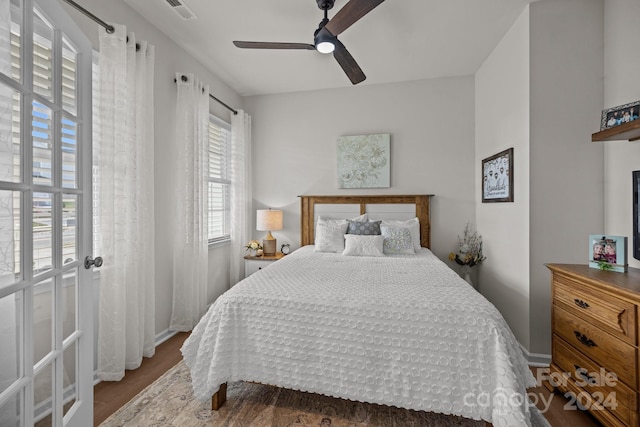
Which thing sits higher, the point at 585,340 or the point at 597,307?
the point at 597,307

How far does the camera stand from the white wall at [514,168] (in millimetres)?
2391

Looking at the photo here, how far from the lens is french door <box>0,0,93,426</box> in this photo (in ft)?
3.17

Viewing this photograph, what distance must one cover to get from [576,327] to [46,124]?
9.63 ft

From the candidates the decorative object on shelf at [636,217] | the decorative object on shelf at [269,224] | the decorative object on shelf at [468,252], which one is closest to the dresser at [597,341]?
the decorative object on shelf at [636,217]

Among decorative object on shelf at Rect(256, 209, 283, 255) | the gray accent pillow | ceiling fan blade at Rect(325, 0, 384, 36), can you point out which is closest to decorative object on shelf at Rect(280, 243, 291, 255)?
decorative object on shelf at Rect(256, 209, 283, 255)

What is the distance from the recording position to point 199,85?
2992 mm

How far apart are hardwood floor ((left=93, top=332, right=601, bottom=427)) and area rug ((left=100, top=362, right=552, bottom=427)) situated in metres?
0.09

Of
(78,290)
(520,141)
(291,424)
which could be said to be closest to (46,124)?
(78,290)

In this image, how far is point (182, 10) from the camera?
232 cm

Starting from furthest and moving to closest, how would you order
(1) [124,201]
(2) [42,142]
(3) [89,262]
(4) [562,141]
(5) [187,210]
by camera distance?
(5) [187,210], (4) [562,141], (1) [124,201], (3) [89,262], (2) [42,142]

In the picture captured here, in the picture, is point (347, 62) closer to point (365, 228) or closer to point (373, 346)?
point (365, 228)

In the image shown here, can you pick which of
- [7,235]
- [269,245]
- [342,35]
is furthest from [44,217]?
[269,245]

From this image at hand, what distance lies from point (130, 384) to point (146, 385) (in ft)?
0.39

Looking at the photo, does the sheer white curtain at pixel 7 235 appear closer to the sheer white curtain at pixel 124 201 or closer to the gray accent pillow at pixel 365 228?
the sheer white curtain at pixel 124 201
